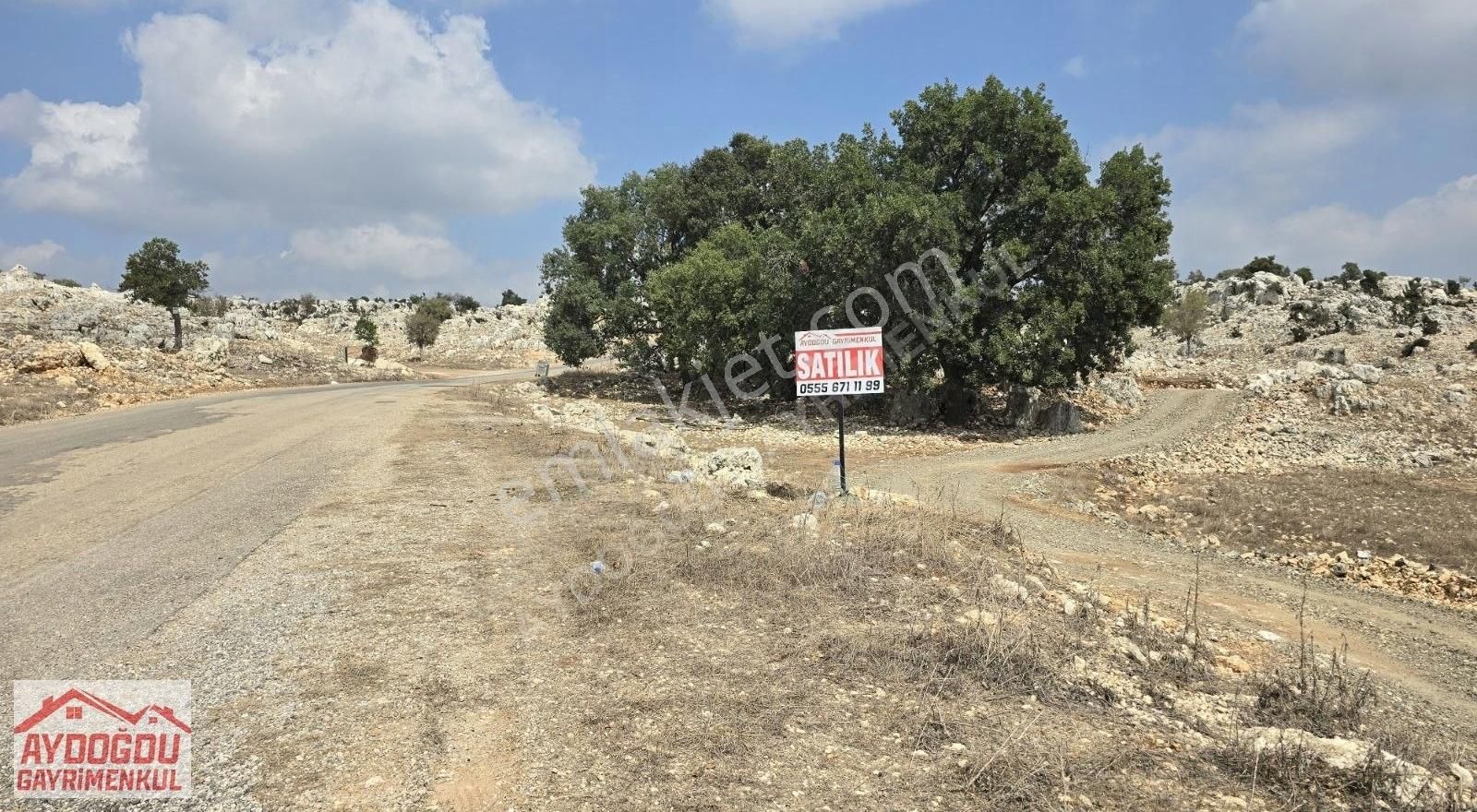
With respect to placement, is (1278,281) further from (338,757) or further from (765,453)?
(338,757)

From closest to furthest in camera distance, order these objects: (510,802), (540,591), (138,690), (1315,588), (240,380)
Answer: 1. (510,802)
2. (138,690)
3. (540,591)
4. (1315,588)
5. (240,380)

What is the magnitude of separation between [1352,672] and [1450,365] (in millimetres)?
27590

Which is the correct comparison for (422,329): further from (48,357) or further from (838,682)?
(838,682)

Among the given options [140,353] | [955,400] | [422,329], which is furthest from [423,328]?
[955,400]

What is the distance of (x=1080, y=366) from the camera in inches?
842

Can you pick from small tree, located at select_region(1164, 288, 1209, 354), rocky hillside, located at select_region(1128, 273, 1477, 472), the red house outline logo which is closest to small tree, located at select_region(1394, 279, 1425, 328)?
rocky hillside, located at select_region(1128, 273, 1477, 472)

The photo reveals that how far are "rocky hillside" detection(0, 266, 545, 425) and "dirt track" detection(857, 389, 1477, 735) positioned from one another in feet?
74.1

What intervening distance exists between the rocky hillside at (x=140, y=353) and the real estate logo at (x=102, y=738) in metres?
18.6

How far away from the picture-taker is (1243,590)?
9445mm

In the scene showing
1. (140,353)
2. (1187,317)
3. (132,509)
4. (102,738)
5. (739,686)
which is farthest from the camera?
(1187,317)

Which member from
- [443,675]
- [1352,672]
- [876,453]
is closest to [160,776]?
[443,675]

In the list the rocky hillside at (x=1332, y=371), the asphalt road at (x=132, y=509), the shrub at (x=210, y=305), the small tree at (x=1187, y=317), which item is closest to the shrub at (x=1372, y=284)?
the rocky hillside at (x=1332, y=371)

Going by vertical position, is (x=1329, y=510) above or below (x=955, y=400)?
below

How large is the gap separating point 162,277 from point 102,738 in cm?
3860
